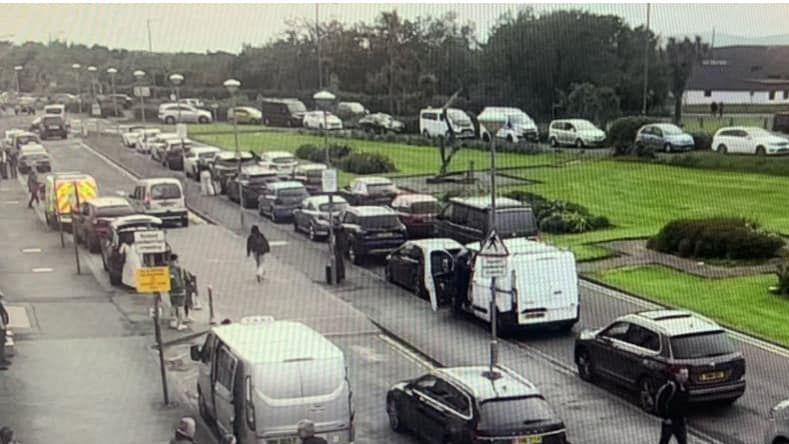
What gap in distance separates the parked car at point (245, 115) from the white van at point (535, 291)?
1.85 meters

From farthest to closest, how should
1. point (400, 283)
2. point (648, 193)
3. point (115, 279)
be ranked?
point (648, 193) < point (400, 283) < point (115, 279)

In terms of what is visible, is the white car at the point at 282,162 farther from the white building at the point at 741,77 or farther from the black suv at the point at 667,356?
the black suv at the point at 667,356

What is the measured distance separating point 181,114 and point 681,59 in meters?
3.12

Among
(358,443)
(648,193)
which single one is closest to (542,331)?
(358,443)

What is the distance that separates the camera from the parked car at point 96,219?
4906mm

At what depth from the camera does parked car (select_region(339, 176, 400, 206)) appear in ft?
21.5

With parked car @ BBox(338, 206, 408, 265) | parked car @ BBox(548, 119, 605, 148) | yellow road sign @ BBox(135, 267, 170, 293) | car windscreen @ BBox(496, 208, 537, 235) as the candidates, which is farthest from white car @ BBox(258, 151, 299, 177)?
yellow road sign @ BBox(135, 267, 170, 293)

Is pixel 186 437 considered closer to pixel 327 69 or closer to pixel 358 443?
pixel 358 443

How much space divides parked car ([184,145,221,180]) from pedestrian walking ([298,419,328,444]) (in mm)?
3497

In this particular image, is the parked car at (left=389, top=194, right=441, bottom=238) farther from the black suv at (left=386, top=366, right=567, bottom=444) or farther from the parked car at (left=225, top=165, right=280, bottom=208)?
the black suv at (left=386, top=366, right=567, bottom=444)

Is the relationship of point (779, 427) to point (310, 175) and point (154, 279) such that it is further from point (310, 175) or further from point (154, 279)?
point (310, 175)

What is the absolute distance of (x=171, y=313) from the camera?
160 inches

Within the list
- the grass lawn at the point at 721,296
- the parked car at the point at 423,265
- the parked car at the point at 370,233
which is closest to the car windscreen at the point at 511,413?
the grass lawn at the point at 721,296

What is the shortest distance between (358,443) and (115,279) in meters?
2.02
